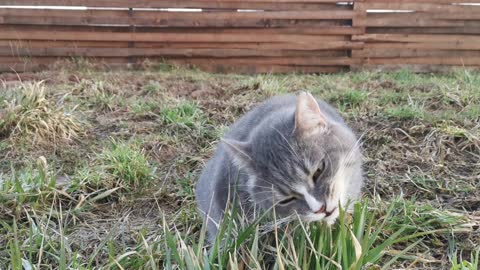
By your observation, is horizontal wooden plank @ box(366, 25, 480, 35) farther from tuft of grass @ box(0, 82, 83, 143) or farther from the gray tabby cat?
the gray tabby cat

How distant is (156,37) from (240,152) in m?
4.82

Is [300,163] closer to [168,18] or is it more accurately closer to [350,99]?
[350,99]

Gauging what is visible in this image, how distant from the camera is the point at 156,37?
655cm

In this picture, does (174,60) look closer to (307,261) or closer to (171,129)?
(171,129)

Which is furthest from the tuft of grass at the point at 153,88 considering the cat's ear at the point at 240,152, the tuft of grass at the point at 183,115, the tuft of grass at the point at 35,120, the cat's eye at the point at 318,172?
the cat's eye at the point at 318,172

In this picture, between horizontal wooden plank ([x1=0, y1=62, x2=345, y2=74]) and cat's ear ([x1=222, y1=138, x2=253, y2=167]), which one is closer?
cat's ear ([x1=222, y1=138, x2=253, y2=167])

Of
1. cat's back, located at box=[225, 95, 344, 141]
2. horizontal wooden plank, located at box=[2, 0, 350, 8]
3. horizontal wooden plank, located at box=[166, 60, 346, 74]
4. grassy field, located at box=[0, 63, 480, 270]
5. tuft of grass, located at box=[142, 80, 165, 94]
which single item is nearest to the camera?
grassy field, located at box=[0, 63, 480, 270]

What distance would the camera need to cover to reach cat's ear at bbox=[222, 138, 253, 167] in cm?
206

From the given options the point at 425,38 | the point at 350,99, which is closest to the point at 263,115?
the point at 350,99

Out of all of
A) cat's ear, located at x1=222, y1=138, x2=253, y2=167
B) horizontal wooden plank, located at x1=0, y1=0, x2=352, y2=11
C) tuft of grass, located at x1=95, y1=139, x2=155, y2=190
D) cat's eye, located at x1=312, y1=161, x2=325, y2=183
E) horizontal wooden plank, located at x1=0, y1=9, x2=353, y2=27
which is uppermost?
horizontal wooden plank, located at x1=0, y1=0, x2=352, y2=11

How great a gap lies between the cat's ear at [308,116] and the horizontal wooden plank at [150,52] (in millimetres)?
4733

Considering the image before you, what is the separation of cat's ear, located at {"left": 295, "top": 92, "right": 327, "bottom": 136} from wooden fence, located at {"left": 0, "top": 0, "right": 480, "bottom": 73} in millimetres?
4702

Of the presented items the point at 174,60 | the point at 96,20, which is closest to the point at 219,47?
the point at 174,60

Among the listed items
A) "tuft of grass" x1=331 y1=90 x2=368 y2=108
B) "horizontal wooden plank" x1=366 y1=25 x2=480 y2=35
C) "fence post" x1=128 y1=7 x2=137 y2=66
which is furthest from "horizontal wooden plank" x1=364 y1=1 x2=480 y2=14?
"fence post" x1=128 y1=7 x2=137 y2=66
